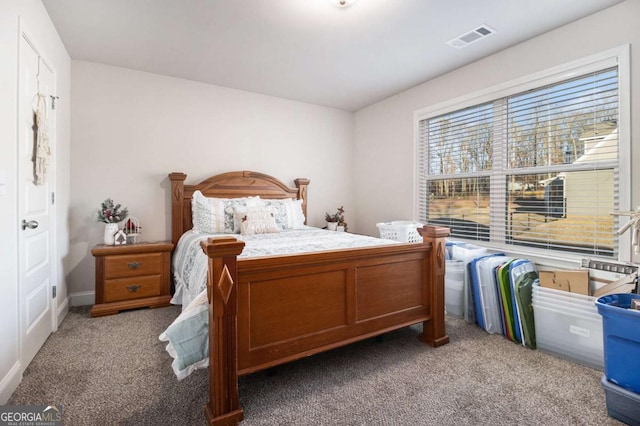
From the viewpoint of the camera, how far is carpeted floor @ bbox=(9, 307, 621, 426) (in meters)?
1.55

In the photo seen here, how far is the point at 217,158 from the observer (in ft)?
12.6

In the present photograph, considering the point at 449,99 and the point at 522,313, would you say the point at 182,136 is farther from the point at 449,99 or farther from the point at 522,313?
the point at 522,313

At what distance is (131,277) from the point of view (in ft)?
9.89

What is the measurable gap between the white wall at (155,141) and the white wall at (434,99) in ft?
3.00

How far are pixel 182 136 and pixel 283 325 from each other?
279cm

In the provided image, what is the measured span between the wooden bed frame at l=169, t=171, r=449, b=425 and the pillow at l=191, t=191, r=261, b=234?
1.76 metres

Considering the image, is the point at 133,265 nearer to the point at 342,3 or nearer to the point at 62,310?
the point at 62,310

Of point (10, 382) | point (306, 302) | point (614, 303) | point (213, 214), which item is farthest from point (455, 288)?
point (10, 382)

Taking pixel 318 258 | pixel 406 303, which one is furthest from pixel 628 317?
pixel 318 258

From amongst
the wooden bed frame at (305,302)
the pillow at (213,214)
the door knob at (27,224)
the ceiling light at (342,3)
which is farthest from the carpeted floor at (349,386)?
the ceiling light at (342,3)

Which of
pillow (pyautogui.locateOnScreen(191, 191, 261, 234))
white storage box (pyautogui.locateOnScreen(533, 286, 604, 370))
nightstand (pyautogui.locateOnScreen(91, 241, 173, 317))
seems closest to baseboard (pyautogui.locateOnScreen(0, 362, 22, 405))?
nightstand (pyautogui.locateOnScreen(91, 241, 173, 317))

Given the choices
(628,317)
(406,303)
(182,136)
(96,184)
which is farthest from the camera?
(182,136)

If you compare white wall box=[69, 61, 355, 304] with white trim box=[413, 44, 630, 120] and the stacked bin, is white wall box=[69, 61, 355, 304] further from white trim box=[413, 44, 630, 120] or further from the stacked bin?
the stacked bin

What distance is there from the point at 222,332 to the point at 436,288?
1.55 metres
